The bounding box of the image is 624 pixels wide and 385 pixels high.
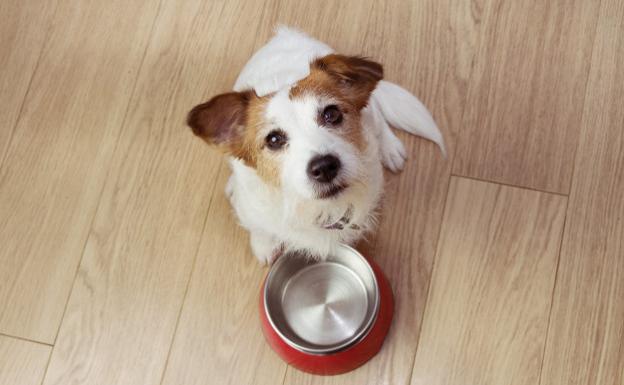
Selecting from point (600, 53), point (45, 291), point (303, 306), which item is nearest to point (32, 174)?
point (45, 291)

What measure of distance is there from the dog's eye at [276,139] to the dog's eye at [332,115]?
0.10 metres

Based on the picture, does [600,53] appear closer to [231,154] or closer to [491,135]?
[491,135]

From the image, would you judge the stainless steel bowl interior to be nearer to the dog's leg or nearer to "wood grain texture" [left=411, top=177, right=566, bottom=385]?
the dog's leg

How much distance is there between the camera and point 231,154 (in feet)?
Answer: 4.77

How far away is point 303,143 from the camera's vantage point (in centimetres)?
131

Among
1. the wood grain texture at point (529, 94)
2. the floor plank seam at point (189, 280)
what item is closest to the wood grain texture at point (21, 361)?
the floor plank seam at point (189, 280)

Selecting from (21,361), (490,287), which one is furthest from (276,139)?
(21,361)

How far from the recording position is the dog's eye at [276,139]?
1.35m

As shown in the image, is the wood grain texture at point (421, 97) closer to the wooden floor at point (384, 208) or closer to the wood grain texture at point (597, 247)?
the wooden floor at point (384, 208)

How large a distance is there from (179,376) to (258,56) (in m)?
0.88

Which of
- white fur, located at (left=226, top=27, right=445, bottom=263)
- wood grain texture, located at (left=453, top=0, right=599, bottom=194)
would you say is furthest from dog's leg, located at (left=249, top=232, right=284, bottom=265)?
wood grain texture, located at (left=453, top=0, right=599, bottom=194)

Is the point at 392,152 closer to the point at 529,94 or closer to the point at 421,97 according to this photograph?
the point at 421,97

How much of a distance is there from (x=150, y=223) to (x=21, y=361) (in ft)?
1.66

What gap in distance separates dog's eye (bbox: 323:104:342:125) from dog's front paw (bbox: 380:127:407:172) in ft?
1.28
